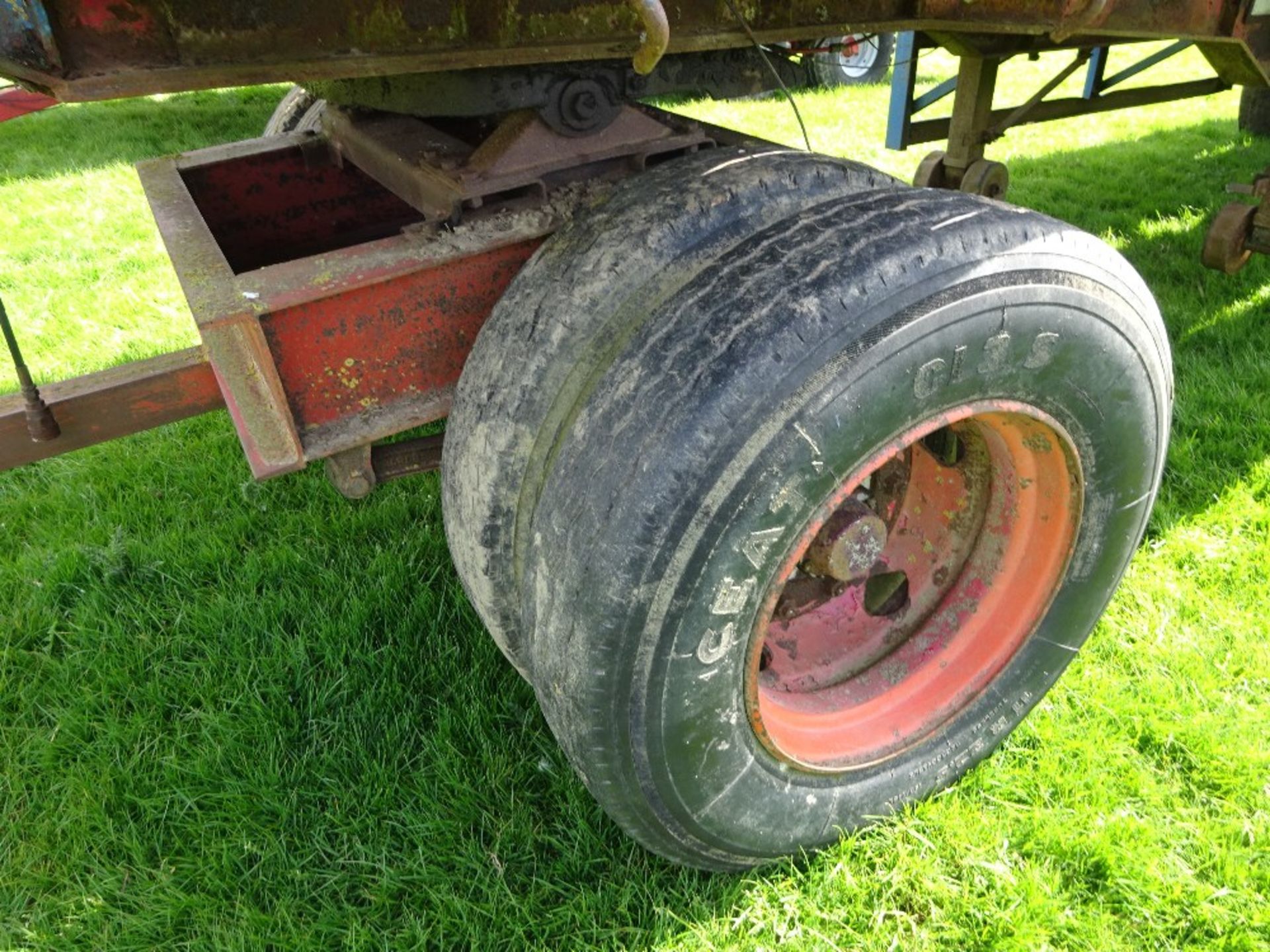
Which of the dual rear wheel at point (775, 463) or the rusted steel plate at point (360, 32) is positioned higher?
the rusted steel plate at point (360, 32)

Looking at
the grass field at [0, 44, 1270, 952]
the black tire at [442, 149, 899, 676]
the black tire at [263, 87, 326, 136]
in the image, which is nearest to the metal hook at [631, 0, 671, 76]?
the black tire at [442, 149, 899, 676]

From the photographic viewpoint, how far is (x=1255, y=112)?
640 centimetres

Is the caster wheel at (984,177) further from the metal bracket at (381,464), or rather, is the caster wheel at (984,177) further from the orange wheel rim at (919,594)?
the metal bracket at (381,464)

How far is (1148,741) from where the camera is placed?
2193 mm

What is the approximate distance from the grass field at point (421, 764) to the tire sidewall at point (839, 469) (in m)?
0.31

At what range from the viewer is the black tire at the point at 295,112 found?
282 cm

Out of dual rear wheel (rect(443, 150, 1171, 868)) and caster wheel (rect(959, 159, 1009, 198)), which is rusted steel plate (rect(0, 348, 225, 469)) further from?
caster wheel (rect(959, 159, 1009, 198))

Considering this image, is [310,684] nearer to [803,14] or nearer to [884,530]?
[884,530]

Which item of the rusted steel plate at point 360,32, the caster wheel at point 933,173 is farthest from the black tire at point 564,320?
the caster wheel at point 933,173

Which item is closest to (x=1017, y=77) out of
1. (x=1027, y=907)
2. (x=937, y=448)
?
(x=937, y=448)

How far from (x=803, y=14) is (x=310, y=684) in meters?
1.89

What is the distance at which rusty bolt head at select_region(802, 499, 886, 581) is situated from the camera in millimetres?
1748

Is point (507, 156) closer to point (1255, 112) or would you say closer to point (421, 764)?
point (421, 764)

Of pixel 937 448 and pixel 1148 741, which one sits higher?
pixel 937 448
